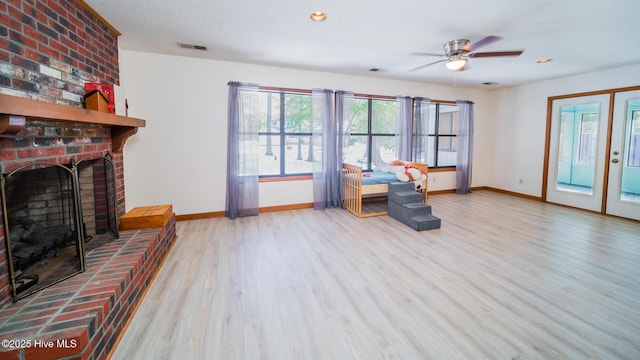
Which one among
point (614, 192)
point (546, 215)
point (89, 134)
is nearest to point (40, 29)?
point (89, 134)

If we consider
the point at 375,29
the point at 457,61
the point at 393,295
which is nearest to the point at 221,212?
the point at 393,295

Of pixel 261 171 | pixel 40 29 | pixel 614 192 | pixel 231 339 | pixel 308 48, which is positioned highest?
pixel 308 48

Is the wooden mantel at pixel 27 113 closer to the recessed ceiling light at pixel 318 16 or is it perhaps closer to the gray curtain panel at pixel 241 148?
the recessed ceiling light at pixel 318 16

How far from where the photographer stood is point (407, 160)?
5.46m

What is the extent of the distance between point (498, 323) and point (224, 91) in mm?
4283

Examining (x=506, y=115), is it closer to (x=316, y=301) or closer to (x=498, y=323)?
(x=498, y=323)

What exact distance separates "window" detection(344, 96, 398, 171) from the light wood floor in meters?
1.93

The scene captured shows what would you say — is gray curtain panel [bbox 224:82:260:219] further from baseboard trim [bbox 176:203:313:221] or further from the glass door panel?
the glass door panel

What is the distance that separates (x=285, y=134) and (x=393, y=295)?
10.8ft

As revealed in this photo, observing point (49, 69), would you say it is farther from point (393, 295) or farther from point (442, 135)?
point (442, 135)

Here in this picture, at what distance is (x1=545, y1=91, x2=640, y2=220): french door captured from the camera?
427 cm

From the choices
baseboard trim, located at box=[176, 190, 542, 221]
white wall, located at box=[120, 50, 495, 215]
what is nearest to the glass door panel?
A: baseboard trim, located at box=[176, 190, 542, 221]

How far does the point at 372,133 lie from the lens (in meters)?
5.37

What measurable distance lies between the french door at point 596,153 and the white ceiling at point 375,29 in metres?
0.73
